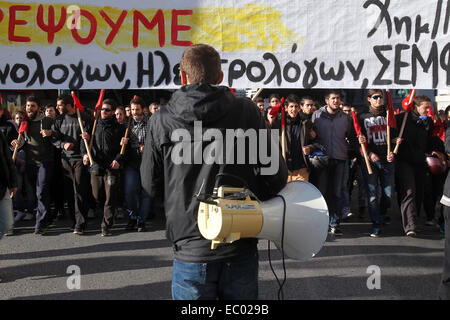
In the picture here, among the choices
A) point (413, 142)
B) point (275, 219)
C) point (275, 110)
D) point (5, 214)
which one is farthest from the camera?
point (413, 142)

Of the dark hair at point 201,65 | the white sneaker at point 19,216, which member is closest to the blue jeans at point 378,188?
the dark hair at point 201,65

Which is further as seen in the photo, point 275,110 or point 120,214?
point 120,214

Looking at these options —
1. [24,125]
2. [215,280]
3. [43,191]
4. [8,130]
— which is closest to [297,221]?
[215,280]

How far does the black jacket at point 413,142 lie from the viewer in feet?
20.8

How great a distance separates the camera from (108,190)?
252 inches

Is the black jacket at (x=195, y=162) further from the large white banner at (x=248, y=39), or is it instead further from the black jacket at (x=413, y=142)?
the black jacket at (x=413, y=142)

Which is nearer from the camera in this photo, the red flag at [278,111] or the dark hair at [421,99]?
the red flag at [278,111]

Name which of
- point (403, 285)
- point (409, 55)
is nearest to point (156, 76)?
point (409, 55)

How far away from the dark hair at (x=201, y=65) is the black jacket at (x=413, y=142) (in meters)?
4.92

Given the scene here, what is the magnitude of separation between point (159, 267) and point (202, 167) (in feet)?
10.1

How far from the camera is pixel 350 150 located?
668 cm

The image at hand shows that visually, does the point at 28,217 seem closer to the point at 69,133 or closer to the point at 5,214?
the point at 69,133

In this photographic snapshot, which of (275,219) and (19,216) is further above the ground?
(275,219)
